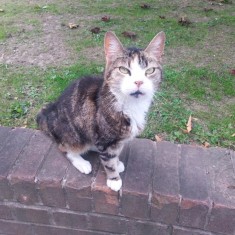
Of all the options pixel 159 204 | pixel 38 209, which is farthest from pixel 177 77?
pixel 38 209

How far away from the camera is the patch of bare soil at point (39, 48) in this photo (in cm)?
313

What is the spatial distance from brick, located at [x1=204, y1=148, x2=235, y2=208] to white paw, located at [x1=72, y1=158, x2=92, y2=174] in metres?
0.68

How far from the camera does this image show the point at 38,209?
1.81 m

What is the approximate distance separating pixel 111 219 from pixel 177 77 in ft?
5.09

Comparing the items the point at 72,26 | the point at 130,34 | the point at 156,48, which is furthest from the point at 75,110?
the point at 72,26

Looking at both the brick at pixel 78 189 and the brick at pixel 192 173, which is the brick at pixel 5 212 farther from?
the brick at pixel 192 173

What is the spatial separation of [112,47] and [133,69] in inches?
6.8

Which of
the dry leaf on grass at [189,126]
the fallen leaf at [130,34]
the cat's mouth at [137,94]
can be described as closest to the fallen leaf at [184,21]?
the fallen leaf at [130,34]

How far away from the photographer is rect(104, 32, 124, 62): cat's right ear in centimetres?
161

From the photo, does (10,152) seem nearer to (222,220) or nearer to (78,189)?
(78,189)

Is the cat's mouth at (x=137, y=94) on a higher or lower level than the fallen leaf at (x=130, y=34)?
higher

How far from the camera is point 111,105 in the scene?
166cm

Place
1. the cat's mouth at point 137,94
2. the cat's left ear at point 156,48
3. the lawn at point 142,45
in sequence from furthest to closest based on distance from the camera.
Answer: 1. the lawn at point 142,45
2. the cat's left ear at point 156,48
3. the cat's mouth at point 137,94

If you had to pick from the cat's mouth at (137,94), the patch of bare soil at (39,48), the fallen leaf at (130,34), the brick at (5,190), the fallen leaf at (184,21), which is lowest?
the brick at (5,190)
